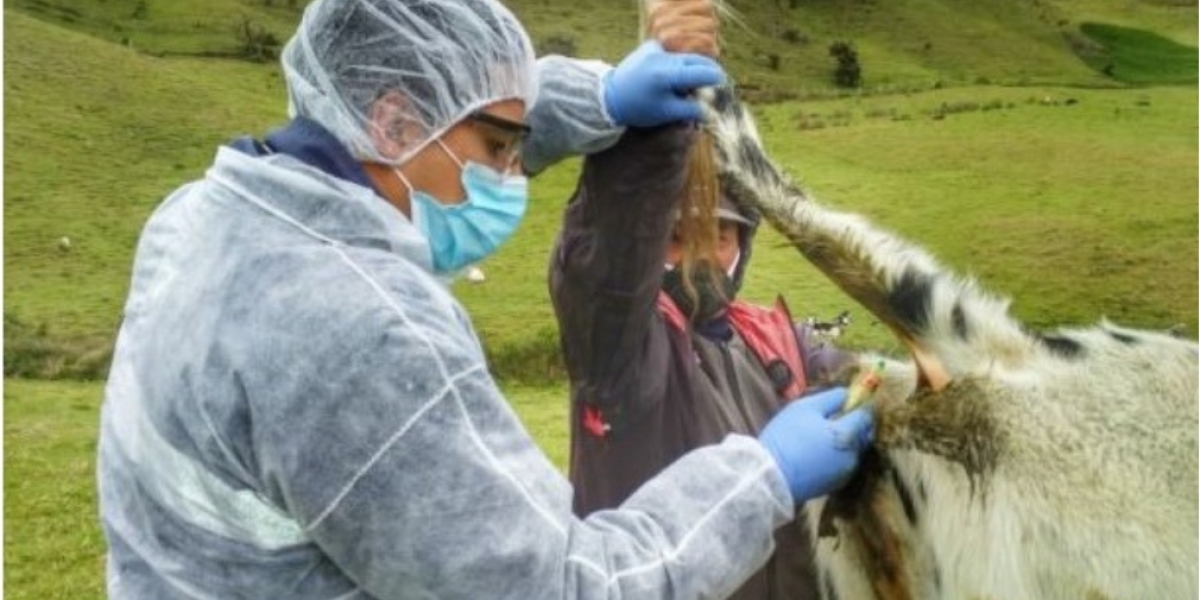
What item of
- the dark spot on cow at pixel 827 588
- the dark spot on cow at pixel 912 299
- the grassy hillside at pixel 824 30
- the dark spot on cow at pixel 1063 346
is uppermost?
the dark spot on cow at pixel 912 299

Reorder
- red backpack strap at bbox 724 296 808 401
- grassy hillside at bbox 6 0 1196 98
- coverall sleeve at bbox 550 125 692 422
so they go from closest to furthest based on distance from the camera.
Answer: coverall sleeve at bbox 550 125 692 422 → red backpack strap at bbox 724 296 808 401 → grassy hillside at bbox 6 0 1196 98

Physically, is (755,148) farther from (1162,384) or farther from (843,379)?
(1162,384)

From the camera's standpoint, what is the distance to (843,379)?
2773 millimetres


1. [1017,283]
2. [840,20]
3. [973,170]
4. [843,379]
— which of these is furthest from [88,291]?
[840,20]

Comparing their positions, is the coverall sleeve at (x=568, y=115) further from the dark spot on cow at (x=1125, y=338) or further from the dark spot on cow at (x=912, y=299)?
the dark spot on cow at (x=1125, y=338)

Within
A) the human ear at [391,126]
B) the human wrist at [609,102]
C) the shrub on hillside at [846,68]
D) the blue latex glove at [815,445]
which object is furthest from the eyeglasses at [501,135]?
the shrub on hillside at [846,68]

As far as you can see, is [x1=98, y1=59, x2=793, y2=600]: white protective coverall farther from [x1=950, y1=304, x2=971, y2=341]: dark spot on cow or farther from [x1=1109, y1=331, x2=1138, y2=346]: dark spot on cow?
[x1=1109, y1=331, x2=1138, y2=346]: dark spot on cow

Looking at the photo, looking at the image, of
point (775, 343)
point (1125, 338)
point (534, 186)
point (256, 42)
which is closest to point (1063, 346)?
point (1125, 338)

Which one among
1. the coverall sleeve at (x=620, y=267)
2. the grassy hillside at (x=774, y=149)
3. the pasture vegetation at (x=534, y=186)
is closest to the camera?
the coverall sleeve at (x=620, y=267)

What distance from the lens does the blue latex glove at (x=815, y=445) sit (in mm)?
2281

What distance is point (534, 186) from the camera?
87.9 ft

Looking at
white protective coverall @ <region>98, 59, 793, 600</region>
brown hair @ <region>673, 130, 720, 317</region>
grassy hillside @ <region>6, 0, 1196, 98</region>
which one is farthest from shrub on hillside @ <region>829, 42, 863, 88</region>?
white protective coverall @ <region>98, 59, 793, 600</region>

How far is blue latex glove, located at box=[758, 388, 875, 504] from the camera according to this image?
7.48ft

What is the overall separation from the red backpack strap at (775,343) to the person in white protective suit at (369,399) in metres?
1.06
